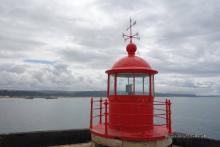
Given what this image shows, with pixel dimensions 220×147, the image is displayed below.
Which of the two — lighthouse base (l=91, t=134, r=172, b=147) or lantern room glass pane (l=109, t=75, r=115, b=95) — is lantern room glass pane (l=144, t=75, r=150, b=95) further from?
lighthouse base (l=91, t=134, r=172, b=147)

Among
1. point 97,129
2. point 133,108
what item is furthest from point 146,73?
point 97,129

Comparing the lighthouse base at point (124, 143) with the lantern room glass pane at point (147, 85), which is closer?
the lighthouse base at point (124, 143)

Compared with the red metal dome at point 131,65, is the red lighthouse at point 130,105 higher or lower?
lower

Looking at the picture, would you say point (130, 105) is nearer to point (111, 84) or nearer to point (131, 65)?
point (111, 84)

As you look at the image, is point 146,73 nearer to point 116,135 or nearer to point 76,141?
point 116,135

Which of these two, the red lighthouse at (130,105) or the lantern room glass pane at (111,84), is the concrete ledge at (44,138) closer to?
the red lighthouse at (130,105)

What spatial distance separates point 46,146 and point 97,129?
335 cm

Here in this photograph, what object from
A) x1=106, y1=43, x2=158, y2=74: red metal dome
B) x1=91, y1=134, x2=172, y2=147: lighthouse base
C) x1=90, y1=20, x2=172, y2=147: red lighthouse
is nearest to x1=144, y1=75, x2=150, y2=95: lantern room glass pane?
x1=90, y1=20, x2=172, y2=147: red lighthouse

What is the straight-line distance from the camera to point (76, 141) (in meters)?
10.9

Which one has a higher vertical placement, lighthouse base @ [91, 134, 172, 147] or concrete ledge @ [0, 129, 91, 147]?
lighthouse base @ [91, 134, 172, 147]

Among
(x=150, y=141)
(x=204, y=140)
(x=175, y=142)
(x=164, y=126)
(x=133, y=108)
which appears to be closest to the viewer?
(x=150, y=141)

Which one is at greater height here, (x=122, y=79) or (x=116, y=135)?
(x=122, y=79)

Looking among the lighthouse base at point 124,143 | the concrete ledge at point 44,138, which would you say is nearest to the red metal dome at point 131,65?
the lighthouse base at point 124,143

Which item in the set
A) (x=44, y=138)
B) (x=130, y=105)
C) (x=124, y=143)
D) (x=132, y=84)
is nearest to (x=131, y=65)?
(x=132, y=84)
